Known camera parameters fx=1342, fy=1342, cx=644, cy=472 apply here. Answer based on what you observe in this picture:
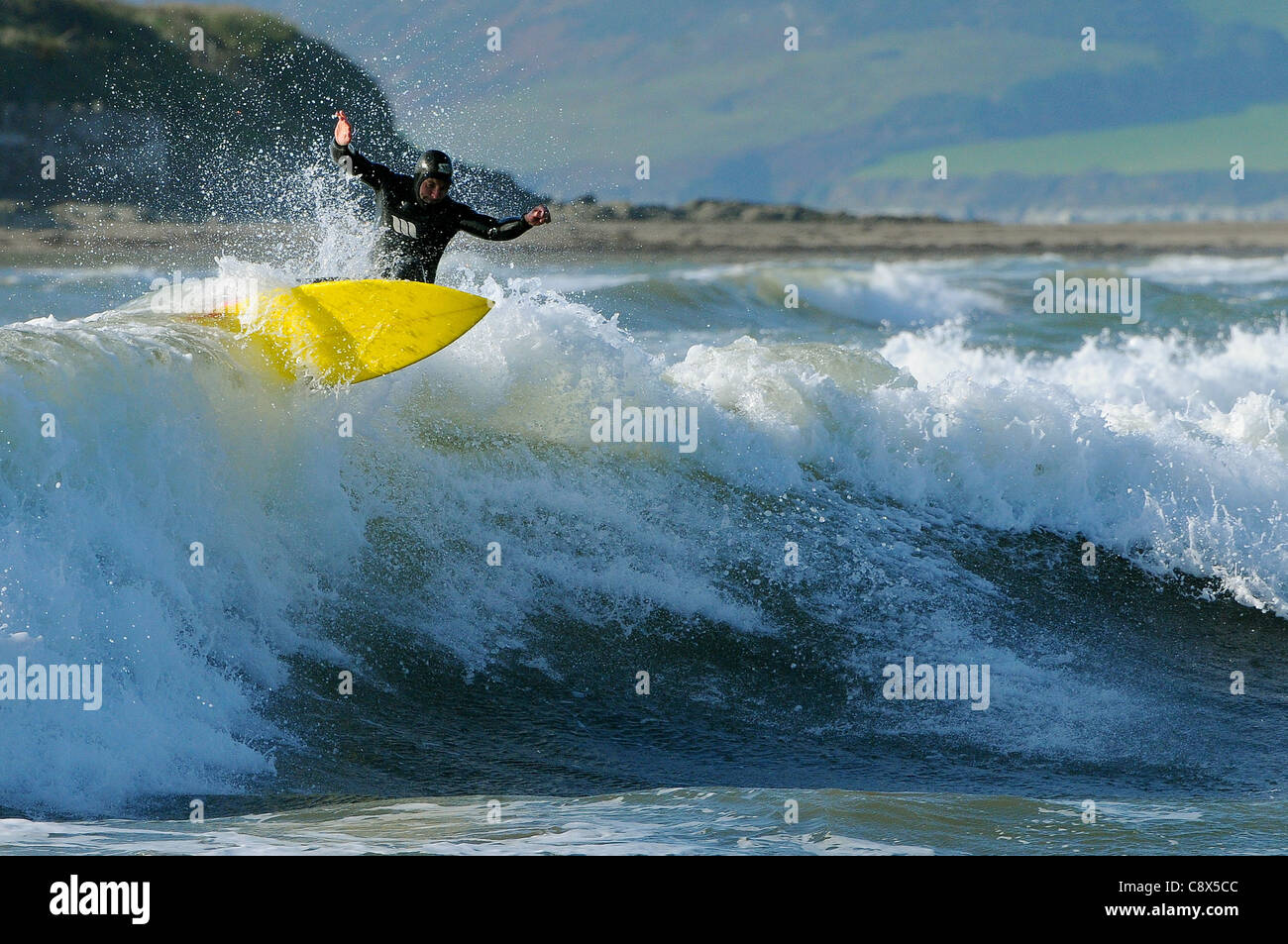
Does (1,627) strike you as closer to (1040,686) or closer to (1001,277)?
(1040,686)

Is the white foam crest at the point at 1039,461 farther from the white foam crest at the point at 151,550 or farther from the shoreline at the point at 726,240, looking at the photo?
the shoreline at the point at 726,240

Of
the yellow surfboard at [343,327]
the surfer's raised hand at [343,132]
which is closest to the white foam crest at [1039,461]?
the yellow surfboard at [343,327]

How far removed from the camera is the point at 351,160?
307 inches

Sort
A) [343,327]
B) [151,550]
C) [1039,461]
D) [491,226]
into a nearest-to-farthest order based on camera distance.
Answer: [151,550]
[343,327]
[491,226]
[1039,461]

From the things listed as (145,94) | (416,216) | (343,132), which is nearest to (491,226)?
(416,216)

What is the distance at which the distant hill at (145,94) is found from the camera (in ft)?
174

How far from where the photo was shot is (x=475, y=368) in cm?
896

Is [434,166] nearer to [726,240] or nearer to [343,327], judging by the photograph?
[343,327]

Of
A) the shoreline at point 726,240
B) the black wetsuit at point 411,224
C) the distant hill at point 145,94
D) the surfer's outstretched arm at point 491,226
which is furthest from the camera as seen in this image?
the distant hill at point 145,94

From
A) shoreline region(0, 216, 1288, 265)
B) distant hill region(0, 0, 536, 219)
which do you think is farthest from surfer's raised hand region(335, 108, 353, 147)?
distant hill region(0, 0, 536, 219)

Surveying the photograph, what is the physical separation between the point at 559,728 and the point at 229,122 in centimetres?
5517

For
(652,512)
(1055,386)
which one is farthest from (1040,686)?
(1055,386)

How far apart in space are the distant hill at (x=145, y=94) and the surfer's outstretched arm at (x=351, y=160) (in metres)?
45.0

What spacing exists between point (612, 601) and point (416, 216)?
101 inches
